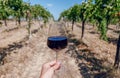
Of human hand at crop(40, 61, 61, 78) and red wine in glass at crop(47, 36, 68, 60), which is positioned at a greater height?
red wine in glass at crop(47, 36, 68, 60)

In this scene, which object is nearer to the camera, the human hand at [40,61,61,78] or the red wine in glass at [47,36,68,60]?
the human hand at [40,61,61,78]

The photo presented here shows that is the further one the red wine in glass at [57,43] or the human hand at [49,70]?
the red wine in glass at [57,43]

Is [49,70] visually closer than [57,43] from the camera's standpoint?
Yes

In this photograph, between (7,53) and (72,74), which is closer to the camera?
(72,74)

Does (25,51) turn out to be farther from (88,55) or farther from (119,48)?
(119,48)

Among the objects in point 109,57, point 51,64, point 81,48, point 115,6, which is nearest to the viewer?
point 51,64

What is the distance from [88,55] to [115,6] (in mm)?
8658

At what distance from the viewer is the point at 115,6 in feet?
52.3

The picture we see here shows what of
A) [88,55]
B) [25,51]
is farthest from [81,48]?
[25,51]

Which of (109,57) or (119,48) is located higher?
(119,48)

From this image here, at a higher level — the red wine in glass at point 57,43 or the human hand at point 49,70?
the red wine in glass at point 57,43

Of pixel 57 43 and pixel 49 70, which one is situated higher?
pixel 57 43

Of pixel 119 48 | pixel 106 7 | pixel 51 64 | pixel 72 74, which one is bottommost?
pixel 72 74

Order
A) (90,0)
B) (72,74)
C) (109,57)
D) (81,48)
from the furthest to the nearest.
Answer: (81,48)
(109,57)
(90,0)
(72,74)
